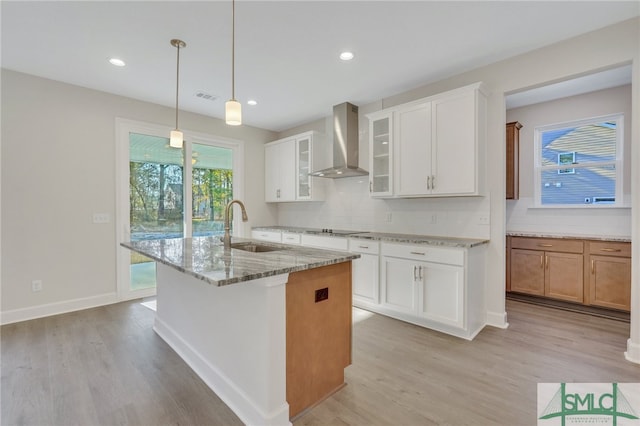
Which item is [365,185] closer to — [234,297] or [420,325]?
[420,325]

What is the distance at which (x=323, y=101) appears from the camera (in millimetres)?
4129

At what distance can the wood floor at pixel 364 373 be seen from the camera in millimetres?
1753

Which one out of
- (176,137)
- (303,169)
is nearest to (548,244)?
(303,169)

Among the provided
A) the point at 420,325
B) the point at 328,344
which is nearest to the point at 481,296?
the point at 420,325

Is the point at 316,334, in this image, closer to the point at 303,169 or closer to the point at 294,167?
the point at 303,169

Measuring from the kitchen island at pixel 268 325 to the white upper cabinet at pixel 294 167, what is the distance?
2523 mm

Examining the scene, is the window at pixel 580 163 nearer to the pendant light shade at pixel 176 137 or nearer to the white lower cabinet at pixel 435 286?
the white lower cabinet at pixel 435 286

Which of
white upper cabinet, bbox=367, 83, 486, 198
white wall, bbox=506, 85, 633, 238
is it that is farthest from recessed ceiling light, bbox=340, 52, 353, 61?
white wall, bbox=506, 85, 633, 238

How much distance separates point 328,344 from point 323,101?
10.7 feet

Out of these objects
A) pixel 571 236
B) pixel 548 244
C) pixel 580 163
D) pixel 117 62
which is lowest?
pixel 548 244

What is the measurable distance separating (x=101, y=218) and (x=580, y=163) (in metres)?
6.27

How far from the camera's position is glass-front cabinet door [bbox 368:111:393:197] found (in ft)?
11.9

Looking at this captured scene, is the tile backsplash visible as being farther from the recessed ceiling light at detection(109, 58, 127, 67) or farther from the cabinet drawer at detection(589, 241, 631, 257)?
the recessed ceiling light at detection(109, 58, 127, 67)

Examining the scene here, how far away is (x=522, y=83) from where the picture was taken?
2.88 metres
